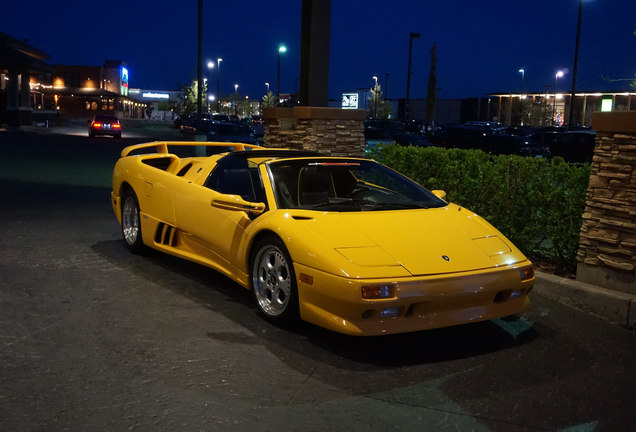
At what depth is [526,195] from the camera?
7.22 m

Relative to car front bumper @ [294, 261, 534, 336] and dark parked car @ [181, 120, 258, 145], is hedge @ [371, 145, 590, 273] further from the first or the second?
dark parked car @ [181, 120, 258, 145]

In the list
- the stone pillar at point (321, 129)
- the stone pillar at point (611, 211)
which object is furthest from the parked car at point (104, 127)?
the stone pillar at point (611, 211)

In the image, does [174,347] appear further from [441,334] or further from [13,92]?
[13,92]

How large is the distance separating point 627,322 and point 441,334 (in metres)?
1.64

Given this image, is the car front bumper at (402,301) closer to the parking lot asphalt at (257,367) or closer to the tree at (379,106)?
the parking lot asphalt at (257,367)

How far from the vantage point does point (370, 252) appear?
485cm

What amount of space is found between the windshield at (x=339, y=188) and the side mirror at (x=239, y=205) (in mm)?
175

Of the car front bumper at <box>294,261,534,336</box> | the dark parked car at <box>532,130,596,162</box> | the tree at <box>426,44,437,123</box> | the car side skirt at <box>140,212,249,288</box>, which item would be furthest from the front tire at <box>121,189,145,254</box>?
the tree at <box>426,44,437,123</box>

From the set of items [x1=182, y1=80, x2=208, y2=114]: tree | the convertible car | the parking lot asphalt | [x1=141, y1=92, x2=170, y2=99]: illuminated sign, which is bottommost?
the parking lot asphalt

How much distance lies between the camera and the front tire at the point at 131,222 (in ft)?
25.0

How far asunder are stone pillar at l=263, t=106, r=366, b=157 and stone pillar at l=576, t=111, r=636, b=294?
6.90 metres

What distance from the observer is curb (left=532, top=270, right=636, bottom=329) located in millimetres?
5664

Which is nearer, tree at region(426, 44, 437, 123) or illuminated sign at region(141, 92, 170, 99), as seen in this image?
tree at region(426, 44, 437, 123)

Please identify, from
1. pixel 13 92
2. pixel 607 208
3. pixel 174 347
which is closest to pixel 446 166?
pixel 607 208
